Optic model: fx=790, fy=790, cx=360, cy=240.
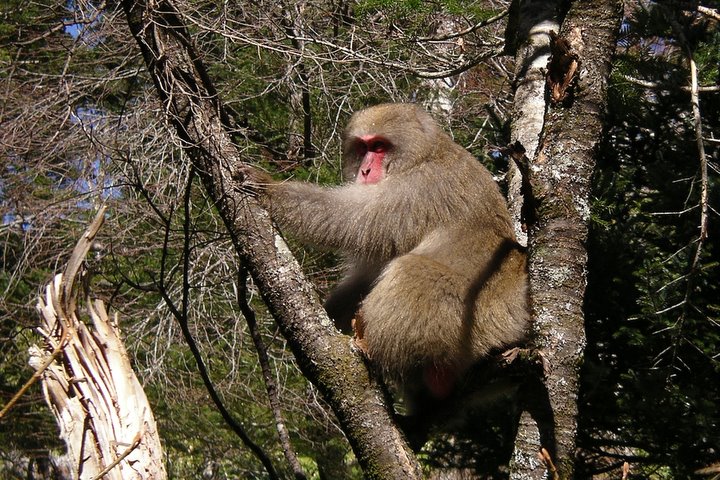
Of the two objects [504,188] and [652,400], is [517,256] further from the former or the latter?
[504,188]

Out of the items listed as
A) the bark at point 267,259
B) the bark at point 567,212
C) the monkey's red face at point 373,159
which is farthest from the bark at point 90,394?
the monkey's red face at point 373,159

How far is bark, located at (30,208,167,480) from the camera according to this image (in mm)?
3301

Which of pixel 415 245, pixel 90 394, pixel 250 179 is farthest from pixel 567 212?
pixel 90 394

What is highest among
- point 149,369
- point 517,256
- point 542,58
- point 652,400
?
point 542,58

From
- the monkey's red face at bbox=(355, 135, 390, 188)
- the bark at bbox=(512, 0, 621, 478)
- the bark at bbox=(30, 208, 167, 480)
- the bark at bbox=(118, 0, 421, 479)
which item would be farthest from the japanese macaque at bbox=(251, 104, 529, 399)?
the bark at bbox=(30, 208, 167, 480)

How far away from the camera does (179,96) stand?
3.51 m

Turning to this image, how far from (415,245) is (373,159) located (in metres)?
0.72

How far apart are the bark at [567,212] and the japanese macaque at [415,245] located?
0.91 meters

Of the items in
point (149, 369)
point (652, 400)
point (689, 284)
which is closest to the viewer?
point (689, 284)

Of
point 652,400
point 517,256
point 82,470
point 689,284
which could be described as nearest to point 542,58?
point 517,256

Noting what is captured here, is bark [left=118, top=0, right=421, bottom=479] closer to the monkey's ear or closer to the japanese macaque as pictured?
the monkey's ear

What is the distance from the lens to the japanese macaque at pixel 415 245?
4.31m

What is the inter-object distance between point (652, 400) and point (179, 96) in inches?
118

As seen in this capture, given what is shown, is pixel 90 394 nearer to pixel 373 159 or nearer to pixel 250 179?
pixel 250 179
